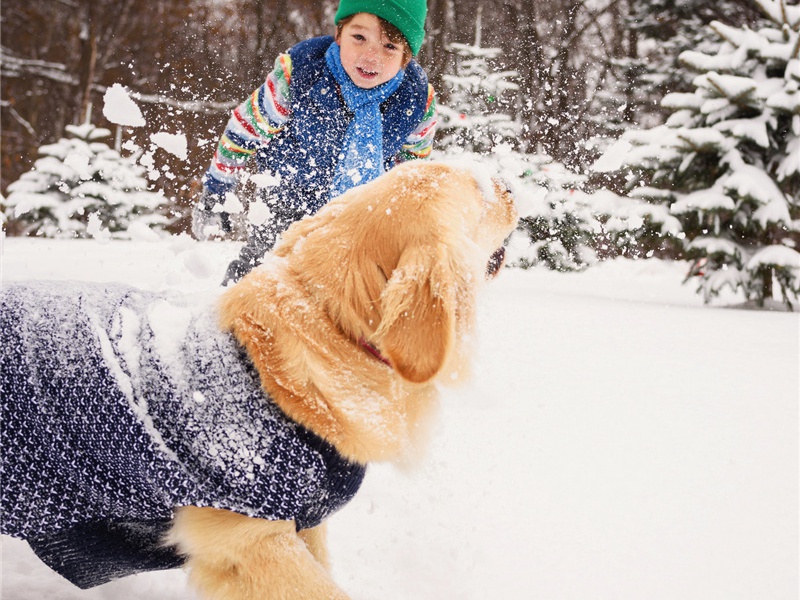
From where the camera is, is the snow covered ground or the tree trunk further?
the tree trunk

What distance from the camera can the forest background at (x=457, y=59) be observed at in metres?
12.0

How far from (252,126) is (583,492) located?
242cm

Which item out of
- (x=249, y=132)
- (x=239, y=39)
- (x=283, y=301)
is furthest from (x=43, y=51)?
(x=283, y=301)

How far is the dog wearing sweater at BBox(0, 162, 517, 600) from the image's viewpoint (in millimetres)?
1308

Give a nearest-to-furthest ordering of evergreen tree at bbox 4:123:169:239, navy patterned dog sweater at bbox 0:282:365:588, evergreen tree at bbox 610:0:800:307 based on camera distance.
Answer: navy patterned dog sweater at bbox 0:282:365:588 → evergreen tree at bbox 610:0:800:307 → evergreen tree at bbox 4:123:169:239

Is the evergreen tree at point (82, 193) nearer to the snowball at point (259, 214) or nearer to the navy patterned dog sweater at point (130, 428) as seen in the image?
the snowball at point (259, 214)

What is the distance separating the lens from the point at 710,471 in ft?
8.16

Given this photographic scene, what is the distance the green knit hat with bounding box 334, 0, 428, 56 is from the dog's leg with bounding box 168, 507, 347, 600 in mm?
2553

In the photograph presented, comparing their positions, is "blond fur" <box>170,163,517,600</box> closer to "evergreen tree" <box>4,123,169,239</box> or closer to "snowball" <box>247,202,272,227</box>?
"snowball" <box>247,202,272,227</box>

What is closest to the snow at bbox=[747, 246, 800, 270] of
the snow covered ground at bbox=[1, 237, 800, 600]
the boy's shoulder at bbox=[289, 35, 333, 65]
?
the snow covered ground at bbox=[1, 237, 800, 600]

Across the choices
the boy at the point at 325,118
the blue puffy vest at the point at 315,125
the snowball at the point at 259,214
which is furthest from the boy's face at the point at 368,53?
the snowball at the point at 259,214

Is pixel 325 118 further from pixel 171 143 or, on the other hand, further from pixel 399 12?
pixel 171 143

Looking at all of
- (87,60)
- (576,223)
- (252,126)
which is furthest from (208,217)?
(87,60)

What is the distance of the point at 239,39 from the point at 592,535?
13.6 meters
